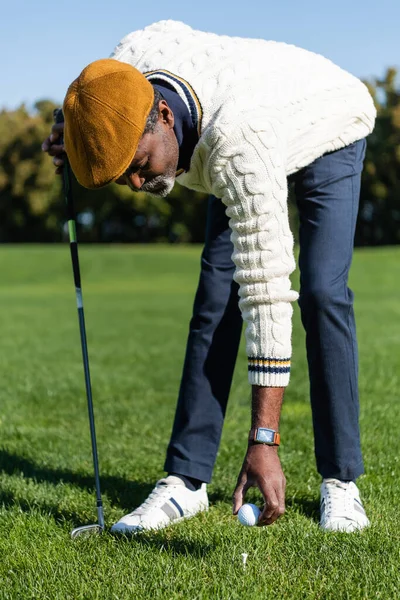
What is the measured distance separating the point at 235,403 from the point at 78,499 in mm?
2951

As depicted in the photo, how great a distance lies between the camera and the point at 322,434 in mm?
3658

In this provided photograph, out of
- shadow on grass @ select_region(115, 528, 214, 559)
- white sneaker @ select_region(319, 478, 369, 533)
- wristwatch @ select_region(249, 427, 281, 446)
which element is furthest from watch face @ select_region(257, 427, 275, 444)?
white sneaker @ select_region(319, 478, 369, 533)

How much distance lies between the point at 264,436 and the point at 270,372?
228mm

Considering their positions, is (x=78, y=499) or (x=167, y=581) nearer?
(x=167, y=581)

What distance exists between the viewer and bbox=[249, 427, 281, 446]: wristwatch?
276 cm

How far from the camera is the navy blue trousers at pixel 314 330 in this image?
3.51 meters

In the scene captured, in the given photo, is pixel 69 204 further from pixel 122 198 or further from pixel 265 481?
pixel 122 198

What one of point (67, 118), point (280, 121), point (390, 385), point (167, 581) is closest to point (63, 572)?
point (167, 581)

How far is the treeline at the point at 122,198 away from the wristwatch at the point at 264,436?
49.7m

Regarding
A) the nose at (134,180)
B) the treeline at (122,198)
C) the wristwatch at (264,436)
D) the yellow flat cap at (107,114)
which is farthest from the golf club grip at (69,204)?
the treeline at (122,198)

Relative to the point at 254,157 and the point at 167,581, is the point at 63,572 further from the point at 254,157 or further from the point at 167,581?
the point at 254,157

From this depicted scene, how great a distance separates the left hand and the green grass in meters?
0.28

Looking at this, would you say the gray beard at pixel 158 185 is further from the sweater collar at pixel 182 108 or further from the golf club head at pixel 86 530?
the golf club head at pixel 86 530

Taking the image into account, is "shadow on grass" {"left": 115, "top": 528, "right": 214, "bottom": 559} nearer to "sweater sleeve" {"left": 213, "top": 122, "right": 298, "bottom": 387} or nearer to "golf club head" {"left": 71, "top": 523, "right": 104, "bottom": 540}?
"golf club head" {"left": 71, "top": 523, "right": 104, "bottom": 540}
